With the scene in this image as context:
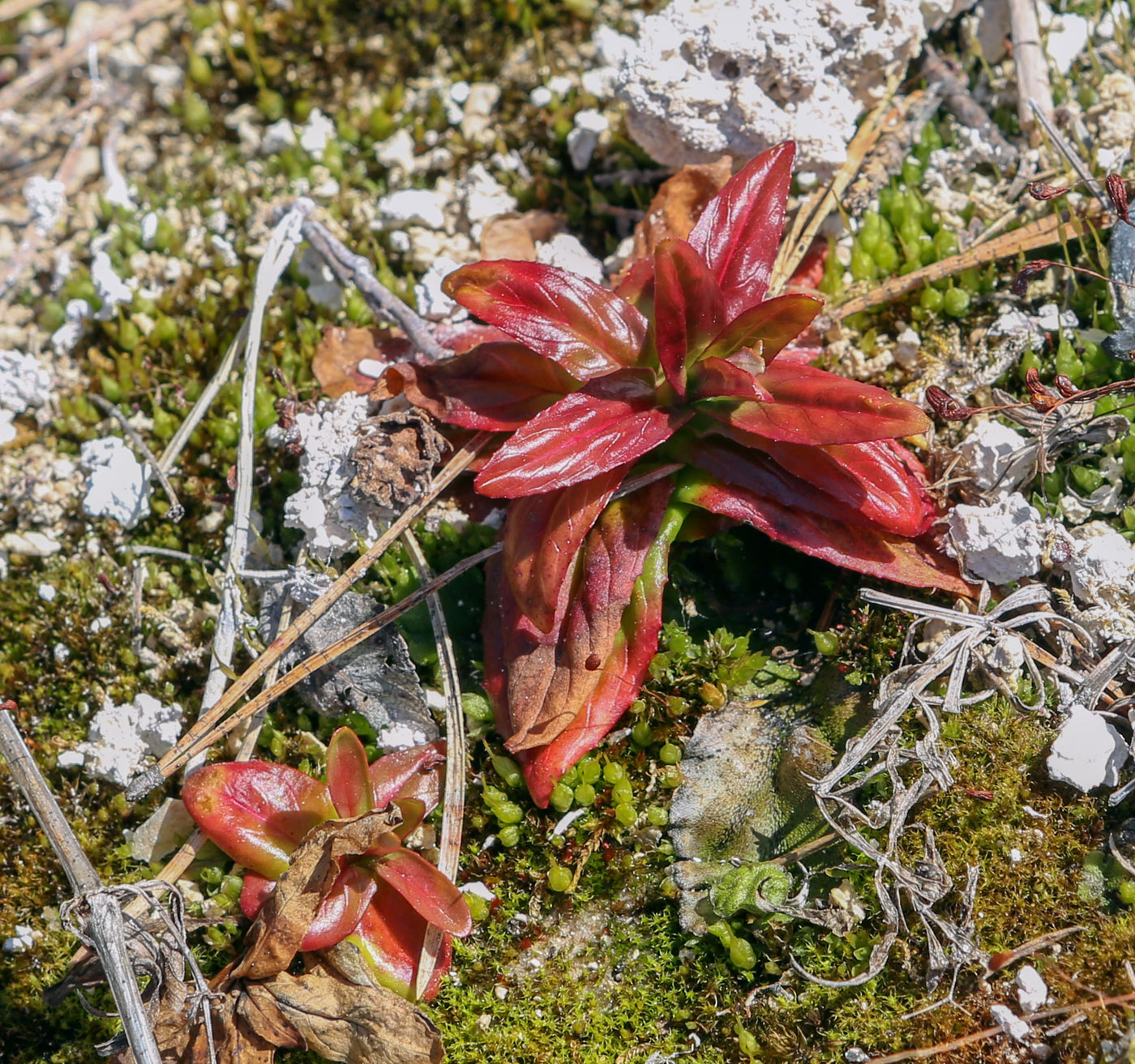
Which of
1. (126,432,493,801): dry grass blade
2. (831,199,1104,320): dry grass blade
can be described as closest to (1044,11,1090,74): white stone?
(831,199,1104,320): dry grass blade

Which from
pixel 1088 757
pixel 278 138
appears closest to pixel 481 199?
pixel 278 138

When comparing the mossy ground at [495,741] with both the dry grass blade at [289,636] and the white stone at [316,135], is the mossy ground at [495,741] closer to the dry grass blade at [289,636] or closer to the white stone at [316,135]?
the white stone at [316,135]

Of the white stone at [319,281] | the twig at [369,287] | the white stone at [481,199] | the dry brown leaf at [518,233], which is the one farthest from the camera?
the white stone at [481,199]

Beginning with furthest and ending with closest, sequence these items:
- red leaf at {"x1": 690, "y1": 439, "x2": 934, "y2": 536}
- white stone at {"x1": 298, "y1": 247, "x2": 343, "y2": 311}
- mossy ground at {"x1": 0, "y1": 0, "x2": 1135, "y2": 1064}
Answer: white stone at {"x1": 298, "y1": 247, "x2": 343, "y2": 311}
red leaf at {"x1": 690, "y1": 439, "x2": 934, "y2": 536}
mossy ground at {"x1": 0, "y1": 0, "x2": 1135, "y2": 1064}

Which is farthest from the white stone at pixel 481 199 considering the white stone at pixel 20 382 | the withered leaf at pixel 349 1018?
the withered leaf at pixel 349 1018

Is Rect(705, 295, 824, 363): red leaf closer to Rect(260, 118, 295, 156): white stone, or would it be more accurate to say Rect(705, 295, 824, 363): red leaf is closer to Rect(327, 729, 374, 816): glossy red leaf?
Rect(327, 729, 374, 816): glossy red leaf

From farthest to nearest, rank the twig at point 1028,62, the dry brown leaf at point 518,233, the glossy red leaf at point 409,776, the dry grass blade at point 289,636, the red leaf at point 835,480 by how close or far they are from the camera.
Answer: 1. the dry brown leaf at point 518,233
2. the twig at point 1028,62
3. the dry grass blade at point 289,636
4. the glossy red leaf at point 409,776
5. the red leaf at point 835,480
